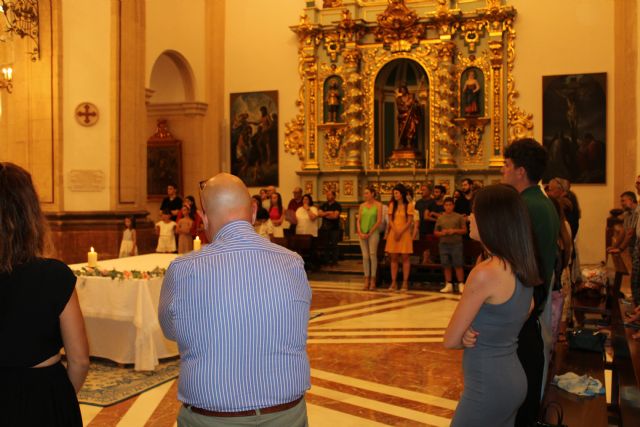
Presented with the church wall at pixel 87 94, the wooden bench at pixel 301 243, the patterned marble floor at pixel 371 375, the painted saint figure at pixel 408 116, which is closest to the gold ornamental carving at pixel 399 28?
the painted saint figure at pixel 408 116

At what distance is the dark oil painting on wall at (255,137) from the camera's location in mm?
18219

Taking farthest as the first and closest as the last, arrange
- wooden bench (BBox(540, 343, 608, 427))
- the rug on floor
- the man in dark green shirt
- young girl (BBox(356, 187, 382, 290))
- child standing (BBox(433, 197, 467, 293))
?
young girl (BBox(356, 187, 382, 290)) < child standing (BBox(433, 197, 467, 293)) < the rug on floor < wooden bench (BBox(540, 343, 608, 427)) < the man in dark green shirt

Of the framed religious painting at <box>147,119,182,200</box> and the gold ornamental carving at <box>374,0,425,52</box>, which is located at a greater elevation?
the gold ornamental carving at <box>374,0,425,52</box>

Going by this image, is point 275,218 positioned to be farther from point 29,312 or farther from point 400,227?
point 29,312

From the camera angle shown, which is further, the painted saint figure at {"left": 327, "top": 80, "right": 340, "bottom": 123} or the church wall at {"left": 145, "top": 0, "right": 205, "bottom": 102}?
the painted saint figure at {"left": 327, "top": 80, "right": 340, "bottom": 123}

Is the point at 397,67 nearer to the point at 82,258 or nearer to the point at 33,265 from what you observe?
the point at 82,258

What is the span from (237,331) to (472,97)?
15.2 m

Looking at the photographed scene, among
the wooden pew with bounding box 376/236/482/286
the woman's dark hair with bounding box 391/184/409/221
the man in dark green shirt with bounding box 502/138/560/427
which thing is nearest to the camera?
the man in dark green shirt with bounding box 502/138/560/427

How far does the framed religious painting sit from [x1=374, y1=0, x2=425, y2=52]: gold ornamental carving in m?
5.70

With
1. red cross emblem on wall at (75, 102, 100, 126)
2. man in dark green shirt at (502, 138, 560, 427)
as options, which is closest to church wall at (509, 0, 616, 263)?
red cross emblem on wall at (75, 102, 100, 126)

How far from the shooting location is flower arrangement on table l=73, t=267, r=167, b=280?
6699 mm

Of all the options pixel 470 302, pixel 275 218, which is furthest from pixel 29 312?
pixel 275 218

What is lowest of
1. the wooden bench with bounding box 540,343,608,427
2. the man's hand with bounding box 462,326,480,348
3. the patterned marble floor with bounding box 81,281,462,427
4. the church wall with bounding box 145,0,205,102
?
the patterned marble floor with bounding box 81,281,462,427

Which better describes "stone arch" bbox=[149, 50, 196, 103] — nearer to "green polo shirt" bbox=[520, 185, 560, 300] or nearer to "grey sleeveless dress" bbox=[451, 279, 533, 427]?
"green polo shirt" bbox=[520, 185, 560, 300]
